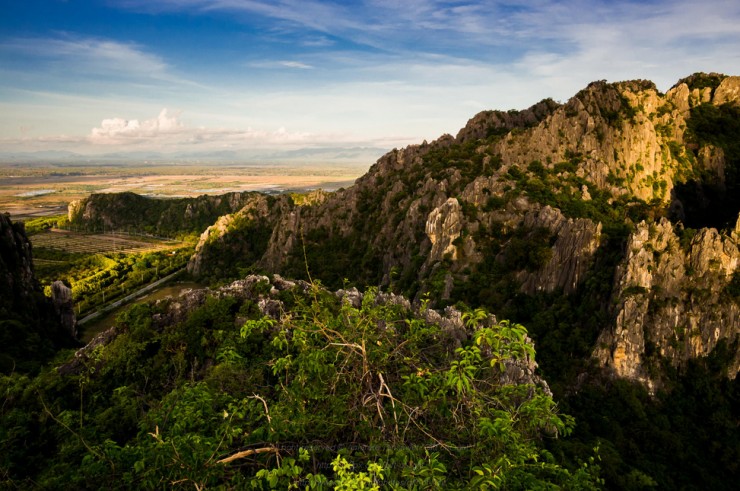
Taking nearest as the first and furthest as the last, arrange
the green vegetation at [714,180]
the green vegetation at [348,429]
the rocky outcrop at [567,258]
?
the green vegetation at [348,429]
the rocky outcrop at [567,258]
the green vegetation at [714,180]

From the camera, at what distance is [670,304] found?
135 ft

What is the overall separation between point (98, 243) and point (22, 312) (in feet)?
519

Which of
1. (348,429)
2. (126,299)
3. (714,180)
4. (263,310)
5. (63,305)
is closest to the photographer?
(348,429)

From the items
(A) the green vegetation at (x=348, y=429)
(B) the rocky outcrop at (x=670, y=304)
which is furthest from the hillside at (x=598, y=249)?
(A) the green vegetation at (x=348, y=429)

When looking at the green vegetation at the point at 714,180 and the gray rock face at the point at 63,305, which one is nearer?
the gray rock face at the point at 63,305

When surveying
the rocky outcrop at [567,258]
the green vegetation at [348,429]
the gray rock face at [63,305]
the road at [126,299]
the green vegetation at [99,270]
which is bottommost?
the road at [126,299]

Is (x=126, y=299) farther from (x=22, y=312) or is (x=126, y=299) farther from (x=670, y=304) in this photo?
(x=670, y=304)

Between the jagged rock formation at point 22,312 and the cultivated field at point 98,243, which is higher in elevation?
the jagged rock formation at point 22,312

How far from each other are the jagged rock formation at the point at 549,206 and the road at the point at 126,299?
3272 cm

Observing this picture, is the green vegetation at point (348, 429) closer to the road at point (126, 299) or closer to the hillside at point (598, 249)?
the hillside at point (598, 249)

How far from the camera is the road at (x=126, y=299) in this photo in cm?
8106

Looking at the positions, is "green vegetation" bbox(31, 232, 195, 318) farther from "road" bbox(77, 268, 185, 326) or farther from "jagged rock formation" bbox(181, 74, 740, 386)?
"jagged rock formation" bbox(181, 74, 740, 386)

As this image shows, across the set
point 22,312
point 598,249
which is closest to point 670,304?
point 598,249

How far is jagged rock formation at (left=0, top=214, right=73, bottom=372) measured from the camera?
38625mm
